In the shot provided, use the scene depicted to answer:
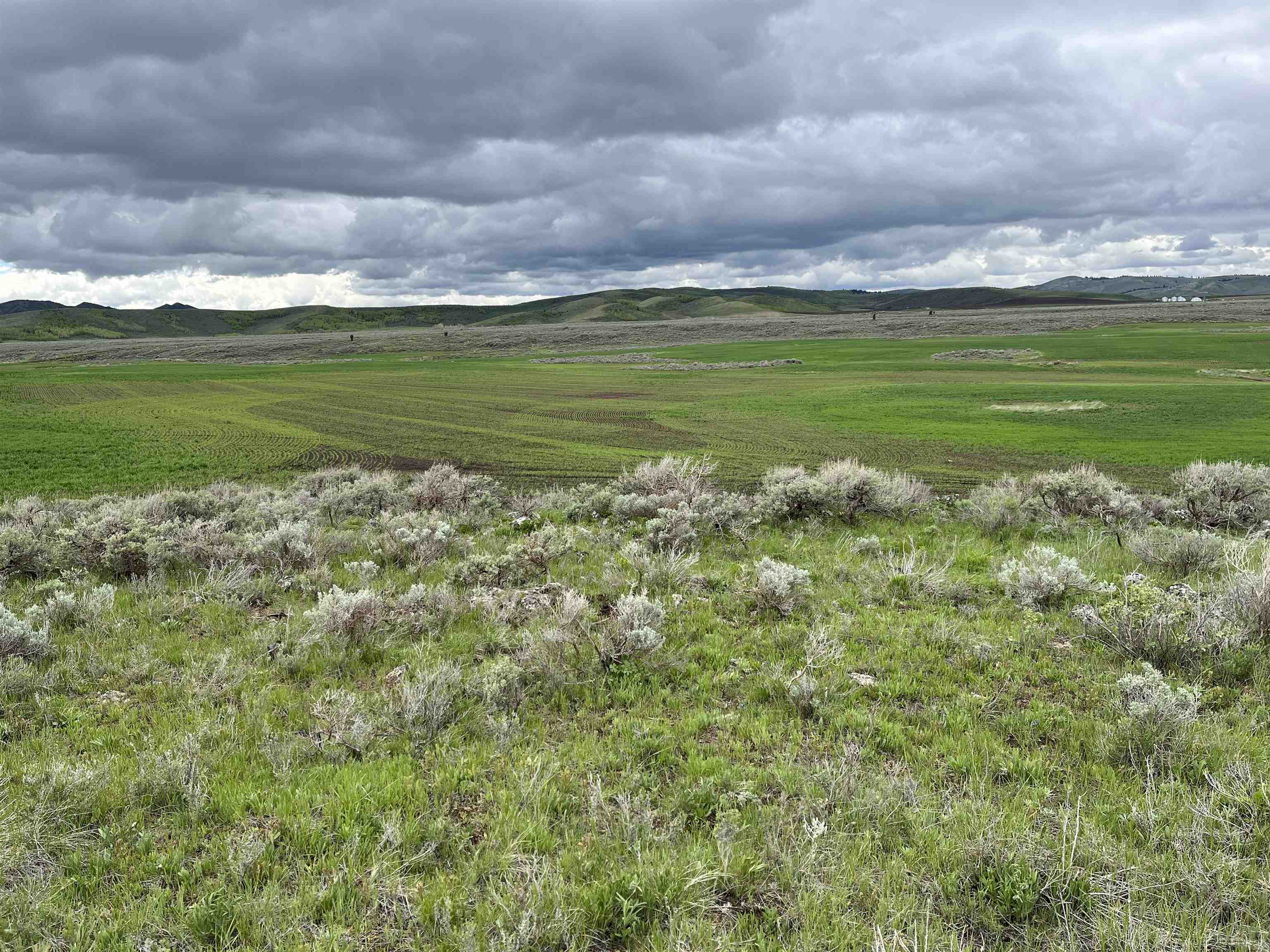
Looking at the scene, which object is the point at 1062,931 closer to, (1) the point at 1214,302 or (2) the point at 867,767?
(2) the point at 867,767

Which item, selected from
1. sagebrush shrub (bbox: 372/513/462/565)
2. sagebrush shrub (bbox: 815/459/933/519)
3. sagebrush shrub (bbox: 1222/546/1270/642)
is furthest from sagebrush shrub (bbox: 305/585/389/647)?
sagebrush shrub (bbox: 815/459/933/519)

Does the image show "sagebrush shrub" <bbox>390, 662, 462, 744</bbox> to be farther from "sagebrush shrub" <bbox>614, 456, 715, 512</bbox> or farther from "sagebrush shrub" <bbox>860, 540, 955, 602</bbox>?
"sagebrush shrub" <bbox>614, 456, 715, 512</bbox>

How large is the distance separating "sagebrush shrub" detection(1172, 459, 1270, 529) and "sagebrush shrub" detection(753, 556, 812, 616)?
8792 mm

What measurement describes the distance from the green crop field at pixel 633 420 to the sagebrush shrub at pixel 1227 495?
2.86 metres

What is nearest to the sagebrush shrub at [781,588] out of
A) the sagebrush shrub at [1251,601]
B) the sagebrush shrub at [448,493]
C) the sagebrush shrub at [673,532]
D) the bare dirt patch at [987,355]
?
the sagebrush shrub at [673,532]

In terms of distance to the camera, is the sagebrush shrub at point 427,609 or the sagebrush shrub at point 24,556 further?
the sagebrush shrub at point 24,556

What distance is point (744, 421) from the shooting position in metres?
28.7

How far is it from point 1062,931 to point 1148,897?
20.8 inches

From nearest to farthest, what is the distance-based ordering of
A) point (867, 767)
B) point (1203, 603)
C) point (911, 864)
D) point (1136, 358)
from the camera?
point (911, 864) → point (867, 767) → point (1203, 603) → point (1136, 358)

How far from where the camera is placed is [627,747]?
5059 millimetres

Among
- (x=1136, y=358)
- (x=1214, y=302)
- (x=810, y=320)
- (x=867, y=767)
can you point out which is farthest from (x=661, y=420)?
(x=1214, y=302)

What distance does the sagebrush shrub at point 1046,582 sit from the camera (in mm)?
7645

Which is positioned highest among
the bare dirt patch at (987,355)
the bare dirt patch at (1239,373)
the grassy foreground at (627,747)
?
the bare dirt patch at (987,355)

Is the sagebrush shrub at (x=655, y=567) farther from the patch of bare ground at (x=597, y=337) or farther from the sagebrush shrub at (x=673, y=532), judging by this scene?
the patch of bare ground at (x=597, y=337)
